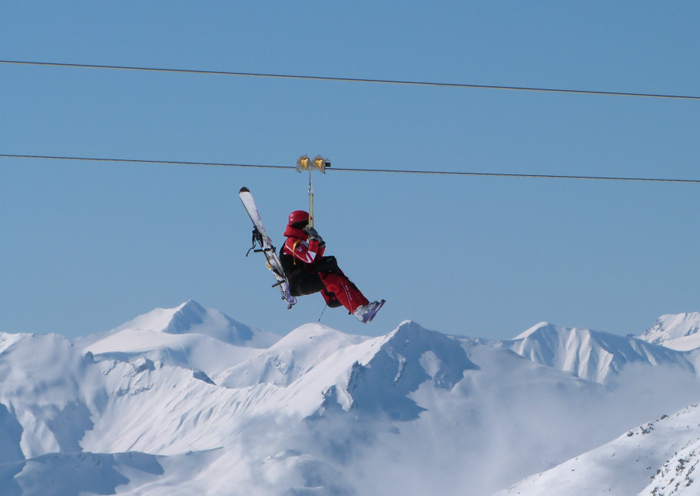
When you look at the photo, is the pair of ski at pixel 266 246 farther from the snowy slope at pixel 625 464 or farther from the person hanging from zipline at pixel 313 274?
the snowy slope at pixel 625 464

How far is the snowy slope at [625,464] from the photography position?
155125mm

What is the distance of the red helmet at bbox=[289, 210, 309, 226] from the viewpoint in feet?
69.9

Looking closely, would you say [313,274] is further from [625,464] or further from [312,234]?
[625,464]

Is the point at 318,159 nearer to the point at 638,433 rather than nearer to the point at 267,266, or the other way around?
the point at 267,266

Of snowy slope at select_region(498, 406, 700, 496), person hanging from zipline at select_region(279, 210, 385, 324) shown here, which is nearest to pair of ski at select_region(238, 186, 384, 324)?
person hanging from zipline at select_region(279, 210, 385, 324)

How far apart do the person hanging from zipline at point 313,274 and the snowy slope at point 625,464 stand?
13878 cm

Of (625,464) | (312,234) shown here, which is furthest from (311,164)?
(625,464)

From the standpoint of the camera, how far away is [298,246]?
20969 mm

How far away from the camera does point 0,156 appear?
1997 cm

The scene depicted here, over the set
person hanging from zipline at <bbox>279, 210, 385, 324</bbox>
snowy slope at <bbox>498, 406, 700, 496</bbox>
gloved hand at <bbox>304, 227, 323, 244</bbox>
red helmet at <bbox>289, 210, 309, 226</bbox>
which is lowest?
snowy slope at <bbox>498, 406, 700, 496</bbox>

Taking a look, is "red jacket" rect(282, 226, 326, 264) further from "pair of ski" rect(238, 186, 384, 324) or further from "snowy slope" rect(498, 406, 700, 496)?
"snowy slope" rect(498, 406, 700, 496)

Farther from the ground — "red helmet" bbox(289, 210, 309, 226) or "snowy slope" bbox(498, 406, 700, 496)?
"red helmet" bbox(289, 210, 309, 226)

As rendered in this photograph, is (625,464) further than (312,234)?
Yes

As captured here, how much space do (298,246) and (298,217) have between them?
74cm
